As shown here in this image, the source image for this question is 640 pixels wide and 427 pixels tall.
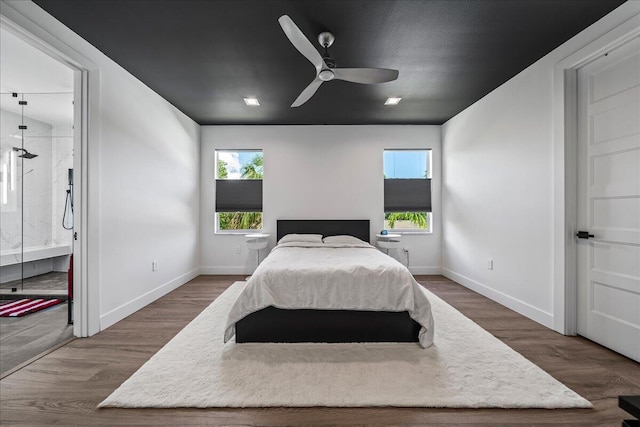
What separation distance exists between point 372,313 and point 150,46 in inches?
119

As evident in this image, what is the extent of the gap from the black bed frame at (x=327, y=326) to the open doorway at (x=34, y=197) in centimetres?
165

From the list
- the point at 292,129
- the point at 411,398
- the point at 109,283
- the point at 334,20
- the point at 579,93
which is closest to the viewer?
the point at 411,398

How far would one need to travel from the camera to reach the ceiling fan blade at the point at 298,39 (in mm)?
2029

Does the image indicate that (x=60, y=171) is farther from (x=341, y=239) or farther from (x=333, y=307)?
(x=333, y=307)

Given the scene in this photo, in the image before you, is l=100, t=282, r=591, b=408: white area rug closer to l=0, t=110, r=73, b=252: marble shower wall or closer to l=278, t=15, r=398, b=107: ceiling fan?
l=278, t=15, r=398, b=107: ceiling fan

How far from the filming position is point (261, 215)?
5293mm

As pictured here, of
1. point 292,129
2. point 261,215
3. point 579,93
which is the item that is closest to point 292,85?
point 292,129

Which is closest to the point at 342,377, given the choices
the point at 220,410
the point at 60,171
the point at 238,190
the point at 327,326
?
the point at 327,326

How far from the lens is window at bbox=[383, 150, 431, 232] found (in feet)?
17.1

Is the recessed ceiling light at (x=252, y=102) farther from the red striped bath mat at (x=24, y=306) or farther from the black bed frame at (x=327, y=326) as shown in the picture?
the red striped bath mat at (x=24, y=306)

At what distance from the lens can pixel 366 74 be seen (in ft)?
8.70

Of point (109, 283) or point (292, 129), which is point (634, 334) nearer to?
point (109, 283)

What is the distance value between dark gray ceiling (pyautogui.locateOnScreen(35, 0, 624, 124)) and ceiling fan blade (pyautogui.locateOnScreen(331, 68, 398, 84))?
0.27 m

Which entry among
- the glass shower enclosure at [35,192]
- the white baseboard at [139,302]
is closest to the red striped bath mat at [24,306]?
the glass shower enclosure at [35,192]
